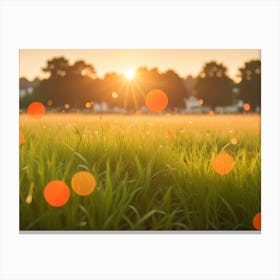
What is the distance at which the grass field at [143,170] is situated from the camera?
2.91 m

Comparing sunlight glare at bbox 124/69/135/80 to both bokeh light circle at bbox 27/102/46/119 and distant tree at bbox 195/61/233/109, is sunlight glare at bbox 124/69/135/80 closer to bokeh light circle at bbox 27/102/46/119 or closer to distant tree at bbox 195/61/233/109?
distant tree at bbox 195/61/233/109

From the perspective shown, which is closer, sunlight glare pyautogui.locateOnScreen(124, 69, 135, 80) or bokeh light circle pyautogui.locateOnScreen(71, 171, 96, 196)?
bokeh light circle pyautogui.locateOnScreen(71, 171, 96, 196)

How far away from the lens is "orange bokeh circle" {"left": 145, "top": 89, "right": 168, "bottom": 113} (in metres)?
3.06

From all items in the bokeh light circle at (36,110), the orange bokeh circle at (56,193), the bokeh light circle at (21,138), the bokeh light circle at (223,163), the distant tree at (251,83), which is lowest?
the orange bokeh circle at (56,193)

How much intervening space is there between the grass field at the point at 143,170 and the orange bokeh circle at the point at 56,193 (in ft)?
0.09

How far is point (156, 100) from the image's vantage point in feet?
10.1

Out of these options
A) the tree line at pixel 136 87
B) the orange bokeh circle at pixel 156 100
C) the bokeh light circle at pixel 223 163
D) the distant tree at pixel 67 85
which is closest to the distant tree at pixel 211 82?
the tree line at pixel 136 87

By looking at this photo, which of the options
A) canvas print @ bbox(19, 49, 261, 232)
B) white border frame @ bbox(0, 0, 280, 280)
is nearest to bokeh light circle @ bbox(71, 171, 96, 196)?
canvas print @ bbox(19, 49, 261, 232)
